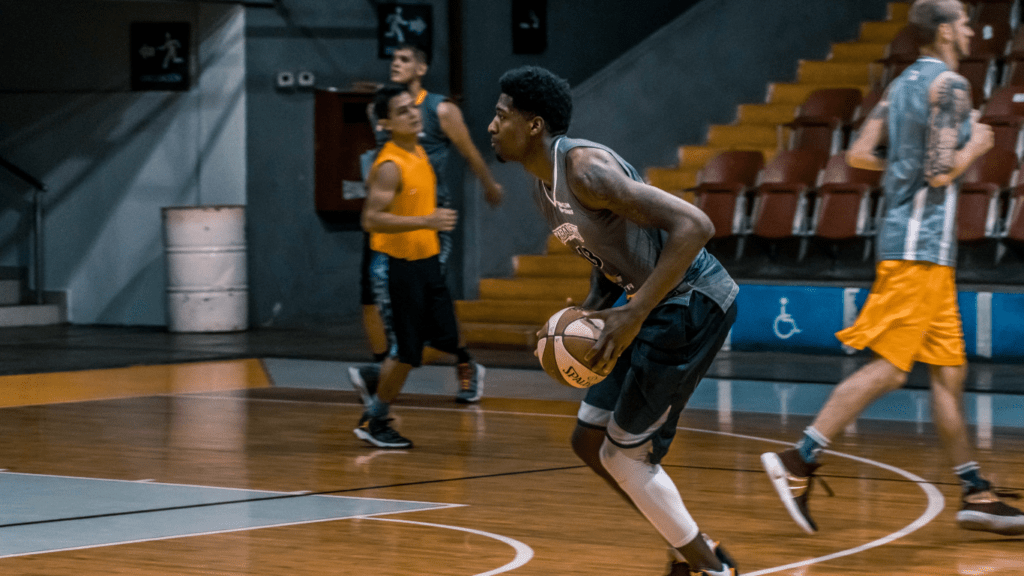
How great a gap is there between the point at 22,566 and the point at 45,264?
A: 1019 cm

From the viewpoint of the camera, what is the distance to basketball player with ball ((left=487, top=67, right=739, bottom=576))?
3.71 meters

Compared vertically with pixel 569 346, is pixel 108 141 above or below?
above

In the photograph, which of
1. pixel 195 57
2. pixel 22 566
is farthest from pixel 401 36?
pixel 22 566

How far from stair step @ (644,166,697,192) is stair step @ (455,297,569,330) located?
1739mm

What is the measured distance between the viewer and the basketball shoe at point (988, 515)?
4871 mm

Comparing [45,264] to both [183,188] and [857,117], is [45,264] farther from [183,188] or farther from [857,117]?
[857,117]

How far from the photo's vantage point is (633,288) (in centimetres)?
396

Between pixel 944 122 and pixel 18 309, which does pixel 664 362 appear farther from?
pixel 18 309

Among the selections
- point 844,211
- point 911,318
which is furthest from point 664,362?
point 844,211

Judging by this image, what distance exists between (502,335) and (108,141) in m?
4.42

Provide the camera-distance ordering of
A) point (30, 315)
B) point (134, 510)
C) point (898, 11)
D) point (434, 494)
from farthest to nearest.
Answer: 1. point (898, 11)
2. point (30, 315)
3. point (434, 494)
4. point (134, 510)

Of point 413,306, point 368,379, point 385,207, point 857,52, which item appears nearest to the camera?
point 385,207

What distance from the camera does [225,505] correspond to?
217 inches

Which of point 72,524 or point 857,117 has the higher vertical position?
point 857,117
